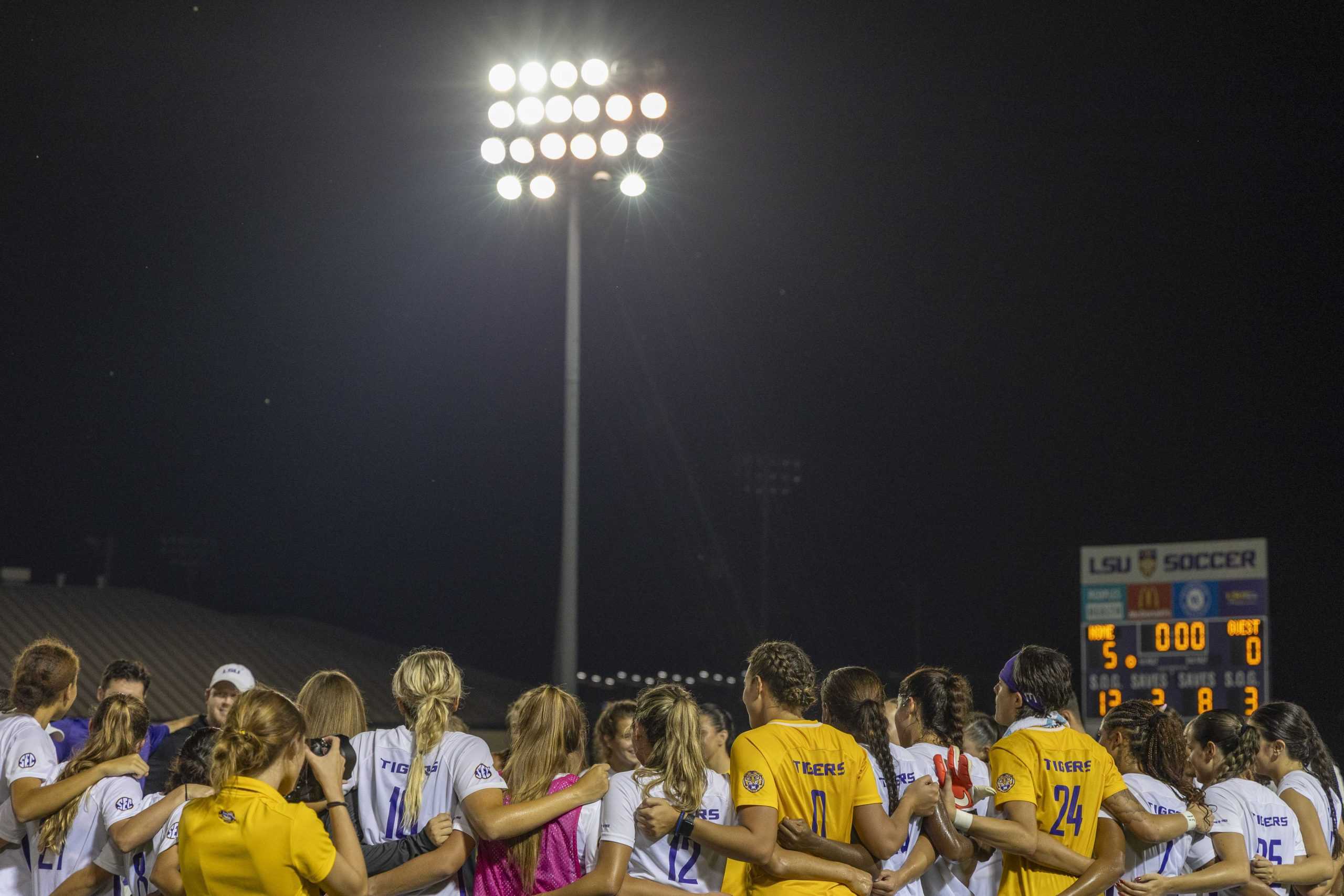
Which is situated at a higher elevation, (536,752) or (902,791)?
(536,752)

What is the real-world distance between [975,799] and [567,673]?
6.94 metres

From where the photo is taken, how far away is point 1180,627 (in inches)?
687

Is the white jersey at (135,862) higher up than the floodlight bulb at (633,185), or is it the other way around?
the floodlight bulb at (633,185)

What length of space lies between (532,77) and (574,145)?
3.29 ft

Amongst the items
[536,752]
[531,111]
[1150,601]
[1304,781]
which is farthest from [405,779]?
[1150,601]

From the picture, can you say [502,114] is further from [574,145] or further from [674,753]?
[674,753]

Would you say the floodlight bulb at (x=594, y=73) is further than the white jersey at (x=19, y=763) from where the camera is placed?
Yes

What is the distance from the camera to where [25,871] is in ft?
18.6

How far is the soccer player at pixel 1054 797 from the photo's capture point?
5312mm

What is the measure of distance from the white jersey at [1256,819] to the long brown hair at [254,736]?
3.88 meters

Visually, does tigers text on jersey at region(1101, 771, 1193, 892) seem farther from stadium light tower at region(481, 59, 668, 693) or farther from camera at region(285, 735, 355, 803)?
stadium light tower at region(481, 59, 668, 693)

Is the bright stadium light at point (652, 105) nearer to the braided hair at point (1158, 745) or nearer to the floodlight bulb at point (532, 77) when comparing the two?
the floodlight bulb at point (532, 77)

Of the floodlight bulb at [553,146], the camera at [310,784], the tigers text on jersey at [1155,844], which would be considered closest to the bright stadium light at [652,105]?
the floodlight bulb at [553,146]

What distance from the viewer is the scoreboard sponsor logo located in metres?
17.3
